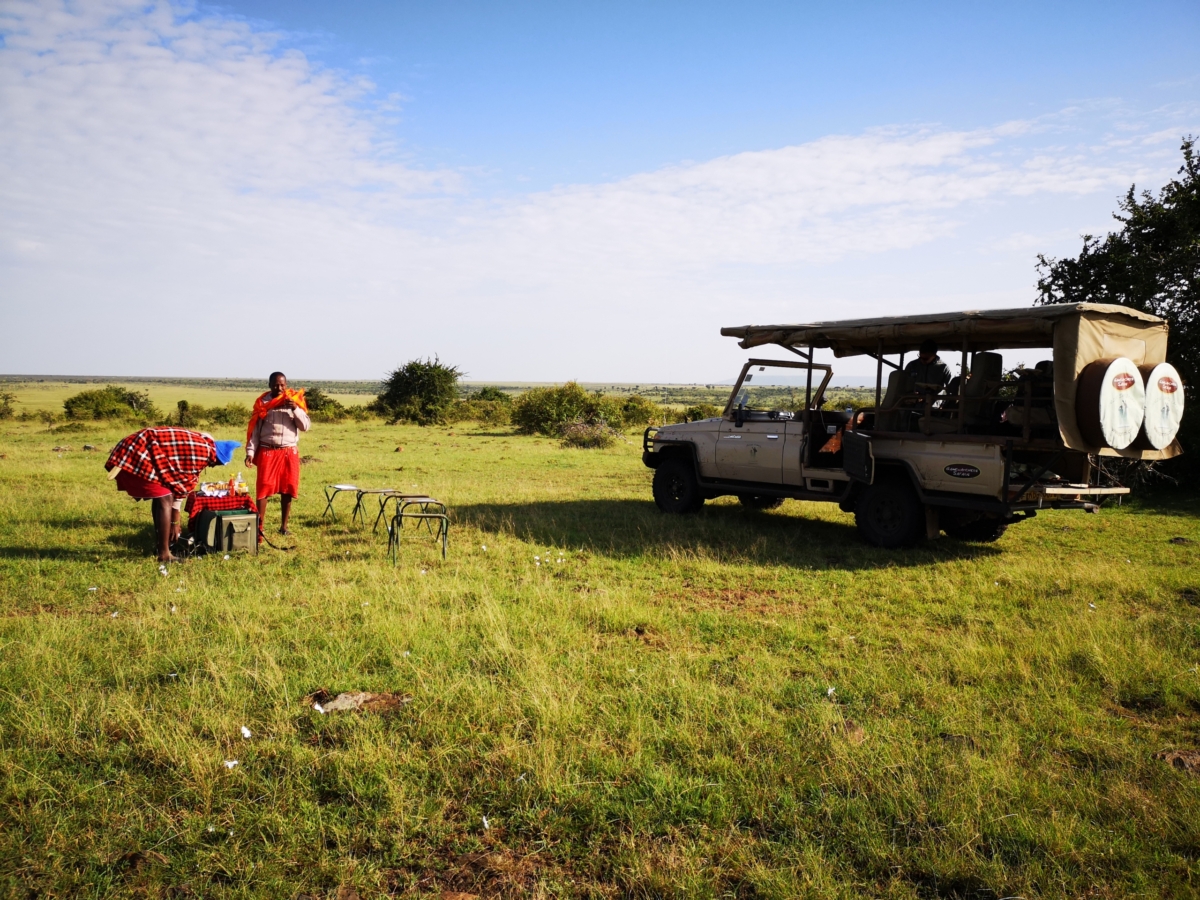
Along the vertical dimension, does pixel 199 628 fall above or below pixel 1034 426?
below

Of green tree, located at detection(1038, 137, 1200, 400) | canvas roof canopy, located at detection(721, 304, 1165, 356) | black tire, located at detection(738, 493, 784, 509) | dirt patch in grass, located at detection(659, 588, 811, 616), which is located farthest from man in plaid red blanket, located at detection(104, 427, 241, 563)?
green tree, located at detection(1038, 137, 1200, 400)

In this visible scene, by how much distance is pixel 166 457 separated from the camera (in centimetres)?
752

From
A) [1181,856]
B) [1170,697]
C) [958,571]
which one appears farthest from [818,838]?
[958,571]

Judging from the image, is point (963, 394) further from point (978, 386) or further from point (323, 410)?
point (323, 410)

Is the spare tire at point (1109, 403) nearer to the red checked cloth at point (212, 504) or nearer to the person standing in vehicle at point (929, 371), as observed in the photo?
the person standing in vehicle at point (929, 371)

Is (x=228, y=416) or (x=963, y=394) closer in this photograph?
(x=963, y=394)

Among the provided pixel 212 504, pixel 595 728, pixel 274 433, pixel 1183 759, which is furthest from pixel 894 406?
pixel 212 504

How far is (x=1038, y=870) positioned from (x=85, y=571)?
816cm

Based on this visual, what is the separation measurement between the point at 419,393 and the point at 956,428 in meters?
31.9

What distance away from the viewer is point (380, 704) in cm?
448

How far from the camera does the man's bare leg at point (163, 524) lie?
762 centimetres

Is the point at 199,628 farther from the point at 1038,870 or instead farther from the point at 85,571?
the point at 1038,870

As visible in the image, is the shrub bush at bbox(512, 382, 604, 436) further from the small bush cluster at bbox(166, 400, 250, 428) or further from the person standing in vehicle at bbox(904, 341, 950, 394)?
the person standing in vehicle at bbox(904, 341, 950, 394)

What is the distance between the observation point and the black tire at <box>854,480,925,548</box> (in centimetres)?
899
